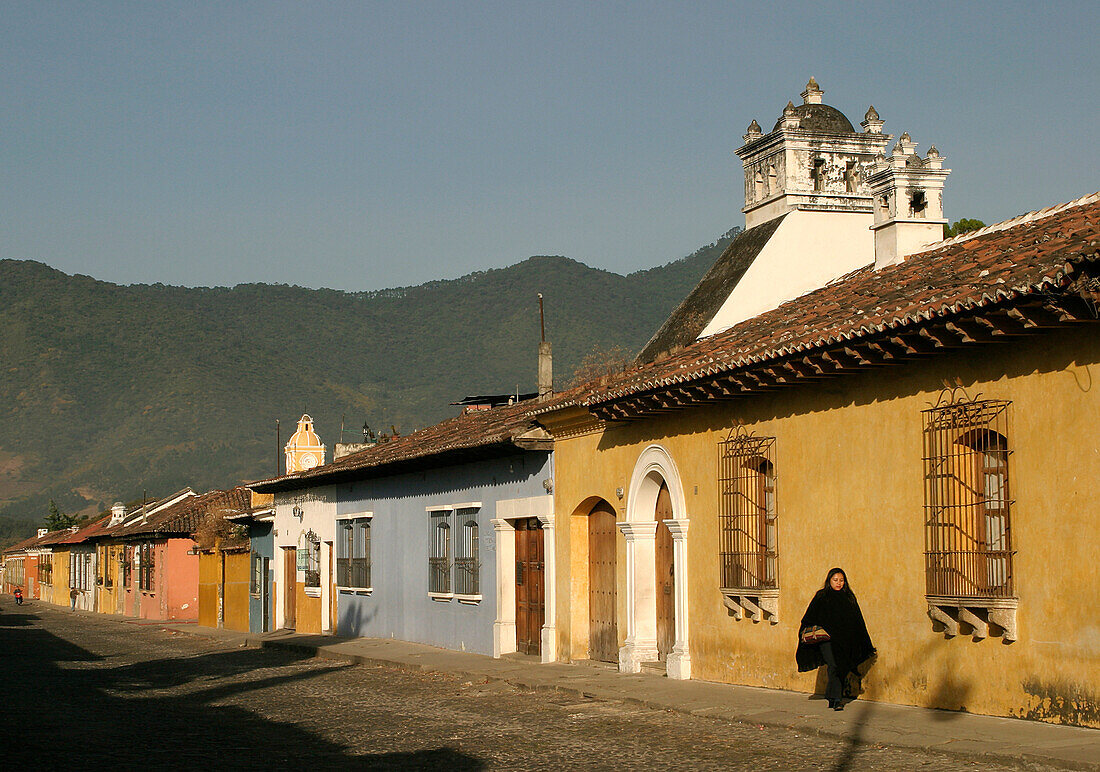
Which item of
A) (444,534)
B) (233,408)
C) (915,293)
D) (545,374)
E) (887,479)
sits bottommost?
(444,534)

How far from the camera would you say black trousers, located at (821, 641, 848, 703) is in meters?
12.1

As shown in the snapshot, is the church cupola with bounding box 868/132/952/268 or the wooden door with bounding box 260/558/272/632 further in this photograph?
the wooden door with bounding box 260/558/272/632

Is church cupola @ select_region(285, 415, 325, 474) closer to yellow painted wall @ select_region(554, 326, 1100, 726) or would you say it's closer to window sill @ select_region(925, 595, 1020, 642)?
yellow painted wall @ select_region(554, 326, 1100, 726)

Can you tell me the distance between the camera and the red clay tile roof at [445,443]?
20250 millimetres

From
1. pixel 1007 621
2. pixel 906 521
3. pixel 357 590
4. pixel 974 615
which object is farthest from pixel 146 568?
pixel 1007 621

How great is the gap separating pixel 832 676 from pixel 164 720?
6.49 metres

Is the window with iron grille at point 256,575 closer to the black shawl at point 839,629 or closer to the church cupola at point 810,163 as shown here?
the church cupola at point 810,163

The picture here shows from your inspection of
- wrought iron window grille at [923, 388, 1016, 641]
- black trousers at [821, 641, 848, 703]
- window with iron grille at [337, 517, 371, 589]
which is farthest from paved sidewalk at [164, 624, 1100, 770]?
window with iron grille at [337, 517, 371, 589]

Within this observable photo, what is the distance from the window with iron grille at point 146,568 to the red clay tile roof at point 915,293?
31871 millimetres

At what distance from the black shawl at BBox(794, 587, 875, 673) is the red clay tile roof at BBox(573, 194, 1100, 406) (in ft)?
7.76

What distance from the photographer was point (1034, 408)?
10680mm

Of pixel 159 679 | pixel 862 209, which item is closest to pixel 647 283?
pixel 862 209

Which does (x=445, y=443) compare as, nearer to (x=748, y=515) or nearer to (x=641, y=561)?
(x=641, y=561)

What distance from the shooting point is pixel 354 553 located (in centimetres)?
2773
